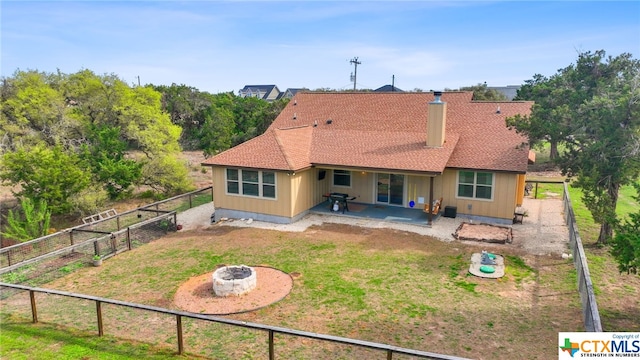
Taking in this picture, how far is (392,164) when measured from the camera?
663 inches

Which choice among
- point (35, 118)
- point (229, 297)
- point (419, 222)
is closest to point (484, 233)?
point (419, 222)

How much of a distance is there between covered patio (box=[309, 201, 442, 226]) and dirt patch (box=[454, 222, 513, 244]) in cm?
148

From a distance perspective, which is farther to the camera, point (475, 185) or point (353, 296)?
point (475, 185)

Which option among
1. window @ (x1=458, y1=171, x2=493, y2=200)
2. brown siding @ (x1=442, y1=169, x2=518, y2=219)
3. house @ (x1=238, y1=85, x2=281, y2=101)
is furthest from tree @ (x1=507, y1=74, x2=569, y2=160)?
house @ (x1=238, y1=85, x2=281, y2=101)

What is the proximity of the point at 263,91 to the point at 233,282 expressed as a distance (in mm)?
79279

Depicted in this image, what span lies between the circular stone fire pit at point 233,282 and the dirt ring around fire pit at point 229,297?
115 mm

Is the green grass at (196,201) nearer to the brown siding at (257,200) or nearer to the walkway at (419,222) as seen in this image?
the walkway at (419,222)

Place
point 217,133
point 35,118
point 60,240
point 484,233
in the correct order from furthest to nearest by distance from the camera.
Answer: point 217,133, point 35,118, point 484,233, point 60,240

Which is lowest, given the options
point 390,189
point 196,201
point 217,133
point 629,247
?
point 196,201

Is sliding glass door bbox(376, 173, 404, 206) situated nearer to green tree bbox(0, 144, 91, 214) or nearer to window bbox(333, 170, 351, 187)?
window bbox(333, 170, 351, 187)

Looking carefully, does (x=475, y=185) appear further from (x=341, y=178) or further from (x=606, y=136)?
(x=341, y=178)

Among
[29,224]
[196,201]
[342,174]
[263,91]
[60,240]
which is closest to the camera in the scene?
[60,240]

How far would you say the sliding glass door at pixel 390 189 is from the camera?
18.8m

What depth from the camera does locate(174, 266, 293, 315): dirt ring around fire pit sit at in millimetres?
9750
